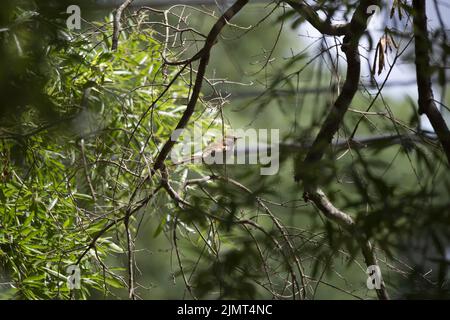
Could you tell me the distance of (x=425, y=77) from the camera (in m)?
1.10

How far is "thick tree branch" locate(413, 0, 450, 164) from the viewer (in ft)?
3.43

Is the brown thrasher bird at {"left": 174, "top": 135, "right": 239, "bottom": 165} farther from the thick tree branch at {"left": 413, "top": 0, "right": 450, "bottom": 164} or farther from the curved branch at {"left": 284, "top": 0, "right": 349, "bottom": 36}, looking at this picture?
the thick tree branch at {"left": 413, "top": 0, "right": 450, "bottom": 164}

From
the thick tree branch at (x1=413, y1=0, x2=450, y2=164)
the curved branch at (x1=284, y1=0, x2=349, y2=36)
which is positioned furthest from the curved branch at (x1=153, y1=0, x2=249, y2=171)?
the thick tree branch at (x1=413, y1=0, x2=450, y2=164)

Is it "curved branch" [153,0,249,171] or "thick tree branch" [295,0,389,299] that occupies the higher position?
"curved branch" [153,0,249,171]

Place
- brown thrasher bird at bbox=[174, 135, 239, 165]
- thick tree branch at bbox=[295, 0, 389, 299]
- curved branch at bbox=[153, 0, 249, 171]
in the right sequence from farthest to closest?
brown thrasher bird at bbox=[174, 135, 239, 165] < curved branch at bbox=[153, 0, 249, 171] < thick tree branch at bbox=[295, 0, 389, 299]

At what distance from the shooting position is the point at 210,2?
6.00ft

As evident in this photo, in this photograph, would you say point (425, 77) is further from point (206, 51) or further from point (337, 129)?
point (206, 51)

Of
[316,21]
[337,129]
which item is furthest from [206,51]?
[337,129]

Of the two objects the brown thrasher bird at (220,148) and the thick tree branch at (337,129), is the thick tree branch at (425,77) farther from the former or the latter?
the brown thrasher bird at (220,148)

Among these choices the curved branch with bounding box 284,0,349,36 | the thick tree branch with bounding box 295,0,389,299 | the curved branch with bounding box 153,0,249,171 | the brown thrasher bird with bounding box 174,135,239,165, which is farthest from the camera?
the brown thrasher bird with bounding box 174,135,239,165
